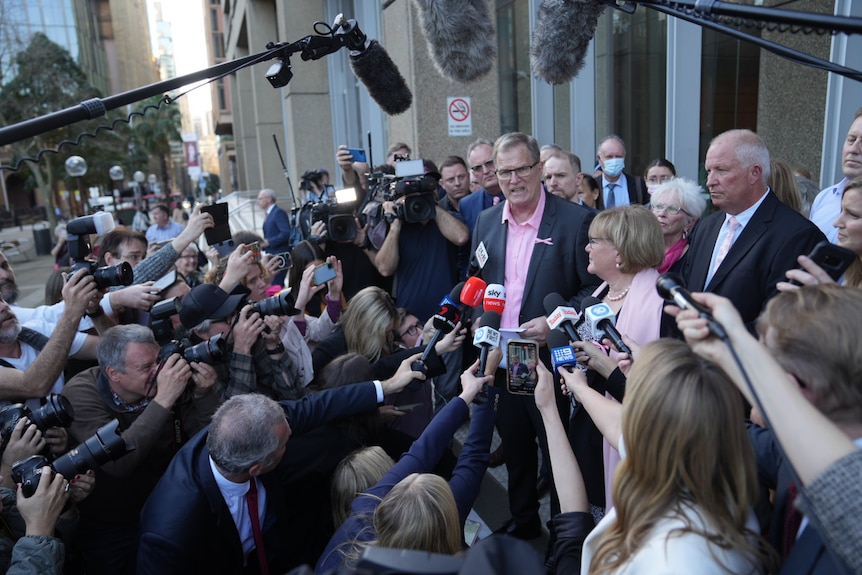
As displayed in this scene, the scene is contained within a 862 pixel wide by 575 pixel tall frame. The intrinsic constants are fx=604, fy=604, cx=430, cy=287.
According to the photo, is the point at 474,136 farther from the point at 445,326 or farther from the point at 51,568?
the point at 51,568

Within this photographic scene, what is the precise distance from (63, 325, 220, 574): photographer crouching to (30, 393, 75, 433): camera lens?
0.26 metres

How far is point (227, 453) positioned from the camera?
221 centimetres

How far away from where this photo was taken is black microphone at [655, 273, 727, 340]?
3.93ft

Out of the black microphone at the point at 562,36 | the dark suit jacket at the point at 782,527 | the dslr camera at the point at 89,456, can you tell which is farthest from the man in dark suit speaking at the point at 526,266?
the dslr camera at the point at 89,456

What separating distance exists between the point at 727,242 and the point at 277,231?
7122mm

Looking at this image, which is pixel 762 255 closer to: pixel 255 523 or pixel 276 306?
pixel 276 306

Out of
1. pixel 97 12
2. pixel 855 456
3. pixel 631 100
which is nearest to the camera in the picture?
pixel 855 456

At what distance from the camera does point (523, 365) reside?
2303mm

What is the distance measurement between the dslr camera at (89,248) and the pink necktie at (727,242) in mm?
2902

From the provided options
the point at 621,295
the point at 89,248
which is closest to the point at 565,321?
the point at 621,295

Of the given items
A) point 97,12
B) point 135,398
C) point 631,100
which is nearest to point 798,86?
point 631,100

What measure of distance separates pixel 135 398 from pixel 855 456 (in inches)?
106

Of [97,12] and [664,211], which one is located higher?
[97,12]

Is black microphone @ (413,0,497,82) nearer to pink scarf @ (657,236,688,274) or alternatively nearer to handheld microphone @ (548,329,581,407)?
handheld microphone @ (548,329,581,407)
